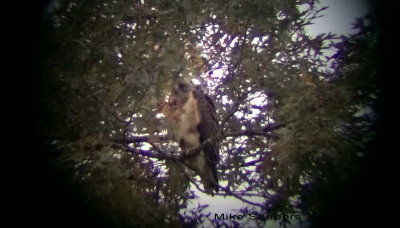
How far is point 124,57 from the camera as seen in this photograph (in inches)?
122

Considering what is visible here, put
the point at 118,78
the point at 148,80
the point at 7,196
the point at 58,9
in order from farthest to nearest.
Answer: the point at 118,78, the point at 148,80, the point at 58,9, the point at 7,196

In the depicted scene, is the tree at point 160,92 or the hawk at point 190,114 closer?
the tree at point 160,92

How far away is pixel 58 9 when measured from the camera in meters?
2.73

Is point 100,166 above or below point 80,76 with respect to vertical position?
below

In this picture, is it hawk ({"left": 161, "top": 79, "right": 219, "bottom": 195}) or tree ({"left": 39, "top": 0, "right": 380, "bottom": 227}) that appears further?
hawk ({"left": 161, "top": 79, "right": 219, "bottom": 195})

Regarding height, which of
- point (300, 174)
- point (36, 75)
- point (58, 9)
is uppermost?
point (58, 9)

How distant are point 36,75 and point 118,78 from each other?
0.91m

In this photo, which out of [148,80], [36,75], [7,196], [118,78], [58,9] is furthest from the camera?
[118,78]

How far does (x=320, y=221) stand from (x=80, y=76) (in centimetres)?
283

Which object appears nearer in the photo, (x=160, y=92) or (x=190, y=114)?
(x=160, y=92)

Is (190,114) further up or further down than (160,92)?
further up

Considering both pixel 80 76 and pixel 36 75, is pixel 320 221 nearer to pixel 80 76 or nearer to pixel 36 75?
pixel 80 76

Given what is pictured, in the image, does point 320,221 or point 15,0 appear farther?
point 320,221

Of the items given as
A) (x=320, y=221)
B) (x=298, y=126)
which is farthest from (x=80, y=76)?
(x=320, y=221)
